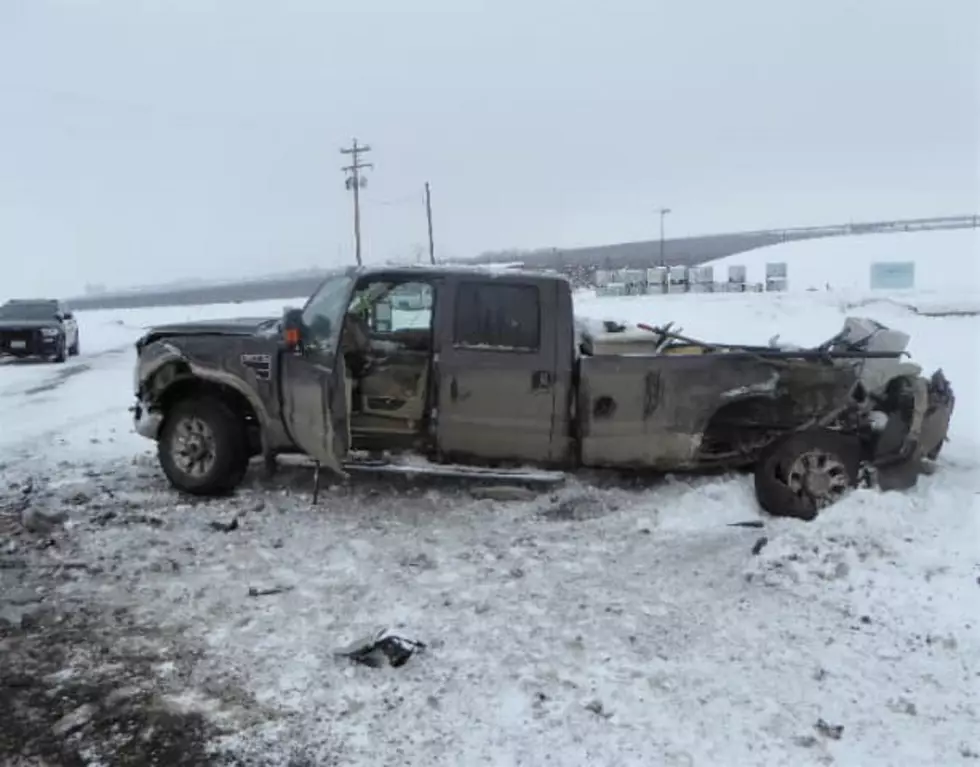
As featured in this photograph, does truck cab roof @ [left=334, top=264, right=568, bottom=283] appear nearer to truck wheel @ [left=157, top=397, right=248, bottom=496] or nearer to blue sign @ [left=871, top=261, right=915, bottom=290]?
truck wheel @ [left=157, top=397, right=248, bottom=496]

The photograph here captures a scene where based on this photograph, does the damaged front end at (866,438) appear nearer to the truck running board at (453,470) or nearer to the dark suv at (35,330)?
the truck running board at (453,470)

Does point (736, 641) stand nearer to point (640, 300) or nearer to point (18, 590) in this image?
point (18, 590)

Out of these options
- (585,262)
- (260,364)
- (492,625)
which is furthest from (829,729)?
(585,262)

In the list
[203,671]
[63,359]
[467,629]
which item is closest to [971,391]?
[467,629]

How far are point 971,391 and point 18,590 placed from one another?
10980 mm

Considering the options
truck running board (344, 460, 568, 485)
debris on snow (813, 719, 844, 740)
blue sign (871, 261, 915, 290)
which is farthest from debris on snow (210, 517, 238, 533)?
blue sign (871, 261, 915, 290)

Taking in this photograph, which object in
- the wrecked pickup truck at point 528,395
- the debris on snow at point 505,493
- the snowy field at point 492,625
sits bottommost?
the snowy field at point 492,625

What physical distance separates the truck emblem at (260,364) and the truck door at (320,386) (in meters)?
0.12

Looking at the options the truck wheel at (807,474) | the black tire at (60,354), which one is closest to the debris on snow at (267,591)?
the truck wheel at (807,474)

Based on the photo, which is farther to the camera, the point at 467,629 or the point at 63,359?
the point at 63,359

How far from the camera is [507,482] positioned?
7566 millimetres

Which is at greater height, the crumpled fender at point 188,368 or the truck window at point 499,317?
the truck window at point 499,317

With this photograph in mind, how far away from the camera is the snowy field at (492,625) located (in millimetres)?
3793

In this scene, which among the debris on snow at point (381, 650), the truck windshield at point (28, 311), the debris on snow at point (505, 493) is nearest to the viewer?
the debris on snow at point (381, 650)
